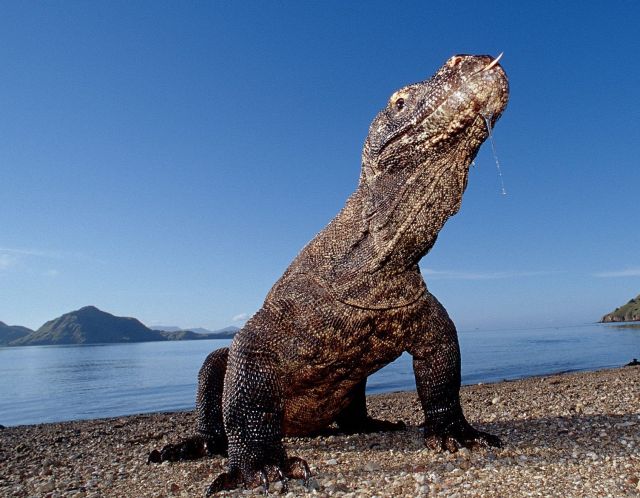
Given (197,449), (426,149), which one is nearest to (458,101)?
(426,149)

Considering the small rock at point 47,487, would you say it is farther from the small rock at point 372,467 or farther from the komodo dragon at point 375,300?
the small rock at point 372,467

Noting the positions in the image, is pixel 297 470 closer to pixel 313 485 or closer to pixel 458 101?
pixel 313 485

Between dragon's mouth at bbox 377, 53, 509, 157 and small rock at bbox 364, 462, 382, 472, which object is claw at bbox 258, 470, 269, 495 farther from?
dragon's mouth at bbox 377, 53, 509, 157

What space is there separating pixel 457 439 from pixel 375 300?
6.93 feet

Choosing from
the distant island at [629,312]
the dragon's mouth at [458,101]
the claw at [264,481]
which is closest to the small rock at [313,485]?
the claw at [264,481]

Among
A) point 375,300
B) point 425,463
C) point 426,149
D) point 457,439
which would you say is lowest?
point 425,463

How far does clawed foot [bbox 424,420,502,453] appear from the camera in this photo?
609 cm

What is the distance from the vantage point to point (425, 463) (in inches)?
224

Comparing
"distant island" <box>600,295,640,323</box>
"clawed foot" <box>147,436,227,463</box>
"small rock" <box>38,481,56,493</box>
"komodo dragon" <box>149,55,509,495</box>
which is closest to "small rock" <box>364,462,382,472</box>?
"komodo dragon" <box>149,55,509,495</box>

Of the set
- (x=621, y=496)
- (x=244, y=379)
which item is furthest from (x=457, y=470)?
(x=244, y=379)

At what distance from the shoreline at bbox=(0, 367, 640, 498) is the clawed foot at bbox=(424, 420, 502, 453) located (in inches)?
5.3

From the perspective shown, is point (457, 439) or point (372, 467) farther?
point (457, 439)

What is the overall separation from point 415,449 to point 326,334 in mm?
2076

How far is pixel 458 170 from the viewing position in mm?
4898
